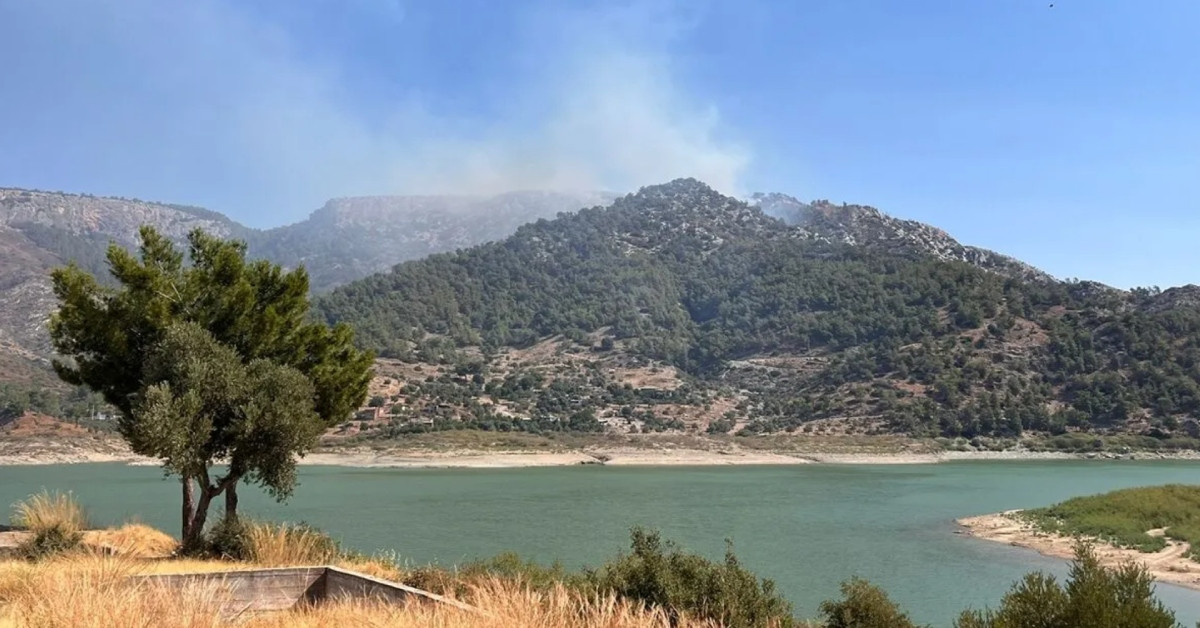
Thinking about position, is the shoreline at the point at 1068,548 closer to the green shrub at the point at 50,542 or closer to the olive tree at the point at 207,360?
the olive tree at the point at 207,360

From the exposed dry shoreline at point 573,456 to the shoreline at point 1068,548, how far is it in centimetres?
4313

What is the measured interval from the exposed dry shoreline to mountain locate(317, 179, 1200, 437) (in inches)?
262

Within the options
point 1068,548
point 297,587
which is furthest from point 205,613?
point 1068,548

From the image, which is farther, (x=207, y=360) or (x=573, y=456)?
(x=573, y=456)

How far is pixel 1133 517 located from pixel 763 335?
3806 inches

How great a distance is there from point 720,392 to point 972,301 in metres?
38.2

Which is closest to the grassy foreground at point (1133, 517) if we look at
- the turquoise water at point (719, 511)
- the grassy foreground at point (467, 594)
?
the turquoise water at point (719, 511)

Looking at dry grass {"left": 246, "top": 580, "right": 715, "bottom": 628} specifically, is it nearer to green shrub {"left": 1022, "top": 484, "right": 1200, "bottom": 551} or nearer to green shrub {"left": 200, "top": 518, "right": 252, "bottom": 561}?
green shrub {"left": 200, "top": 518, "right": 252, "bottom": 561}

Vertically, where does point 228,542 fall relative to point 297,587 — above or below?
below

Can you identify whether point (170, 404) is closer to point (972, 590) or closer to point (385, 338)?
point (972, 590)

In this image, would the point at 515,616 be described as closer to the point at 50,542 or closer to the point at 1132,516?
the point at 50,542

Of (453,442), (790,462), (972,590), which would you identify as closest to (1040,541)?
(972,590)

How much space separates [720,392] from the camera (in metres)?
108

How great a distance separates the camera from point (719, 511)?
3941 cm
